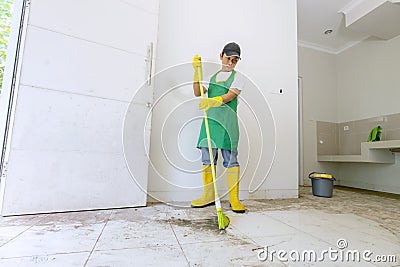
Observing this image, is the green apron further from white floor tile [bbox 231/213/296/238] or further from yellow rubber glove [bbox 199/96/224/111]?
white floor tile [bbox 231/213/296/238]

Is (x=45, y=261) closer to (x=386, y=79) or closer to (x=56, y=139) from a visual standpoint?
(x=56, y=139)

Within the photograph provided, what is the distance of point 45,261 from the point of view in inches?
27.9

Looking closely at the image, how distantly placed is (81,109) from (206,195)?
3.32 feet

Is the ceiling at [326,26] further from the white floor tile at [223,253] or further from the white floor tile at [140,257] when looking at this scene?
the white floor tile at [140,257]

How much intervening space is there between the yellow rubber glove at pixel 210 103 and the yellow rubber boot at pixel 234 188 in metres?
0.48

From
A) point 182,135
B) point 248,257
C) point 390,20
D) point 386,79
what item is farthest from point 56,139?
point 386,79

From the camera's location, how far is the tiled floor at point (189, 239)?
75 cm

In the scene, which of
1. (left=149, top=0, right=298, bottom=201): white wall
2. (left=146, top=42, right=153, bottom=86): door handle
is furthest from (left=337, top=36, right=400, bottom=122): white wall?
(left=146, top=42, right=153, bottom=86): door handle

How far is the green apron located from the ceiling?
2.11 metres

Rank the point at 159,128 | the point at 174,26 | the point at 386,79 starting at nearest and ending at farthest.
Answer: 1. the point at 159,128
2. the point at 174,26
3. the point at 386,79

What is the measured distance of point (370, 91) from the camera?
3383mm

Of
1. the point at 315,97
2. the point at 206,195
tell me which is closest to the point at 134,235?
the point at 206,195

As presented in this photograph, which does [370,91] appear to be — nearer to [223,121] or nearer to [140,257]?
[223,121]

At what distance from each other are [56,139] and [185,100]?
36.7 inches
